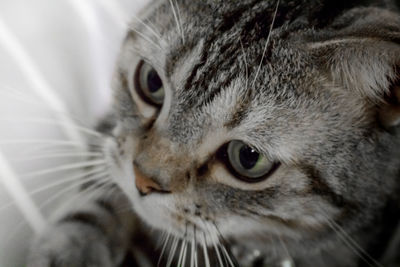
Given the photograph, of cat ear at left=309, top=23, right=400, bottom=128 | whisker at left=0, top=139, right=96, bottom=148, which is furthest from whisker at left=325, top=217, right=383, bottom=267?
whisker at left=0, top=139, right=96, bottom=148

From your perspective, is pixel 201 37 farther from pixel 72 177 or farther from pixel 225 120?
pixel 72 177

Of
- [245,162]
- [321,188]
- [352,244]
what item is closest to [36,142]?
[245,162]

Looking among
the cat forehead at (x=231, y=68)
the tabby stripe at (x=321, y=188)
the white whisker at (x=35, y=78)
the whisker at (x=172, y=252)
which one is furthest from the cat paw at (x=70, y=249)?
the tabby stripe at (x=321, y=188)

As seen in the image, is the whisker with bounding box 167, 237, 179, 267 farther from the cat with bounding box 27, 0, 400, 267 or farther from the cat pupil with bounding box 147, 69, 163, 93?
the cat pupil with bounding box 147, 69, 163, 93

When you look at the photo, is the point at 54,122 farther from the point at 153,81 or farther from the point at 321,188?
the point at 321,188

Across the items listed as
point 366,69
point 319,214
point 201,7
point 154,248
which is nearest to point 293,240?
point 319,214

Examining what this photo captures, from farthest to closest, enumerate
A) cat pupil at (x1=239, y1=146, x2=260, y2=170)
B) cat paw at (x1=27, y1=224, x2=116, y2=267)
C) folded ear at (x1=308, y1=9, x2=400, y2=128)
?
cat paw at (x1=27, y1=224, x2=116, y2=267) → cat pupil at (x1=239, y1=146, x2=260, y2=170) → folded ear at (x1=308, y1=9, x2=400, y2=128)

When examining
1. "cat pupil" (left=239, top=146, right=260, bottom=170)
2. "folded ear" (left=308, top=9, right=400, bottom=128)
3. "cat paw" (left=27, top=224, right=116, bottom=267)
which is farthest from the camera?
"cat paw" (left=27, top=224, right=116, bottom=267)

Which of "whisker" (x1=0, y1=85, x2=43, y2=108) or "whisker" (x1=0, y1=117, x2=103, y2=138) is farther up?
"whisker" (x1=0, y1=85, x2=43, y2=108)
